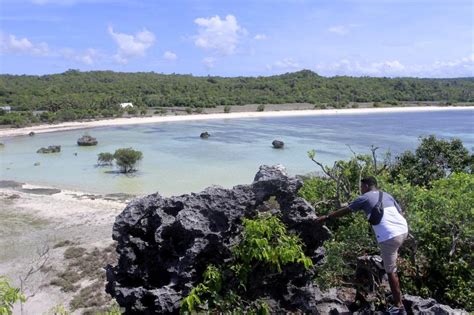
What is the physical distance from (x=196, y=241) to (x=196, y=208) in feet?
1.55

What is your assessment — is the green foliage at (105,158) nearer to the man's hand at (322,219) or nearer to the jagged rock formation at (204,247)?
the jagged rock formation at (204,247)

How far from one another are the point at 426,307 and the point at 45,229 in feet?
55.5

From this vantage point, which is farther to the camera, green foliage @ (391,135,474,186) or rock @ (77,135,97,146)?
rock @ (77,135,97,146)

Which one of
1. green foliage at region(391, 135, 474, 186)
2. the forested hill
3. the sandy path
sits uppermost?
the forested hill

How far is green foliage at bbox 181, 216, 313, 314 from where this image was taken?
18.8ft

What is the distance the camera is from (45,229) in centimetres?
1962

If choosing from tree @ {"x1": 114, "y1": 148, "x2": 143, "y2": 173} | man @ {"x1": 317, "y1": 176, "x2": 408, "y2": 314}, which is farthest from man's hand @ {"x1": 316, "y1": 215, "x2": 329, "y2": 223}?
tree @ {"x1": 114, "y1": 148, "x2": 143, "y2": 173}

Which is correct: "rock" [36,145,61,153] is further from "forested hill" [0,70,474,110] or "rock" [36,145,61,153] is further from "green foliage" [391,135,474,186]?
"green foliage" [391,135,474,186]

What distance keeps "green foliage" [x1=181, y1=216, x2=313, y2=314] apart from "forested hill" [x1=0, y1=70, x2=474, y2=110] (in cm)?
7621

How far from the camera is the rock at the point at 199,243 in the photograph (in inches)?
249

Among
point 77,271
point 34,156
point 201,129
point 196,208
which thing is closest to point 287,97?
point 201,129

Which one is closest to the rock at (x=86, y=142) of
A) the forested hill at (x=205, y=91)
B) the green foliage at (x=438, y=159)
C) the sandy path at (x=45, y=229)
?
the sandy path at (x=45, y=229)

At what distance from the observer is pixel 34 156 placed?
4259cm

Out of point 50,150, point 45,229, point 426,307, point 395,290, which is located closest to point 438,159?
point 426,307
